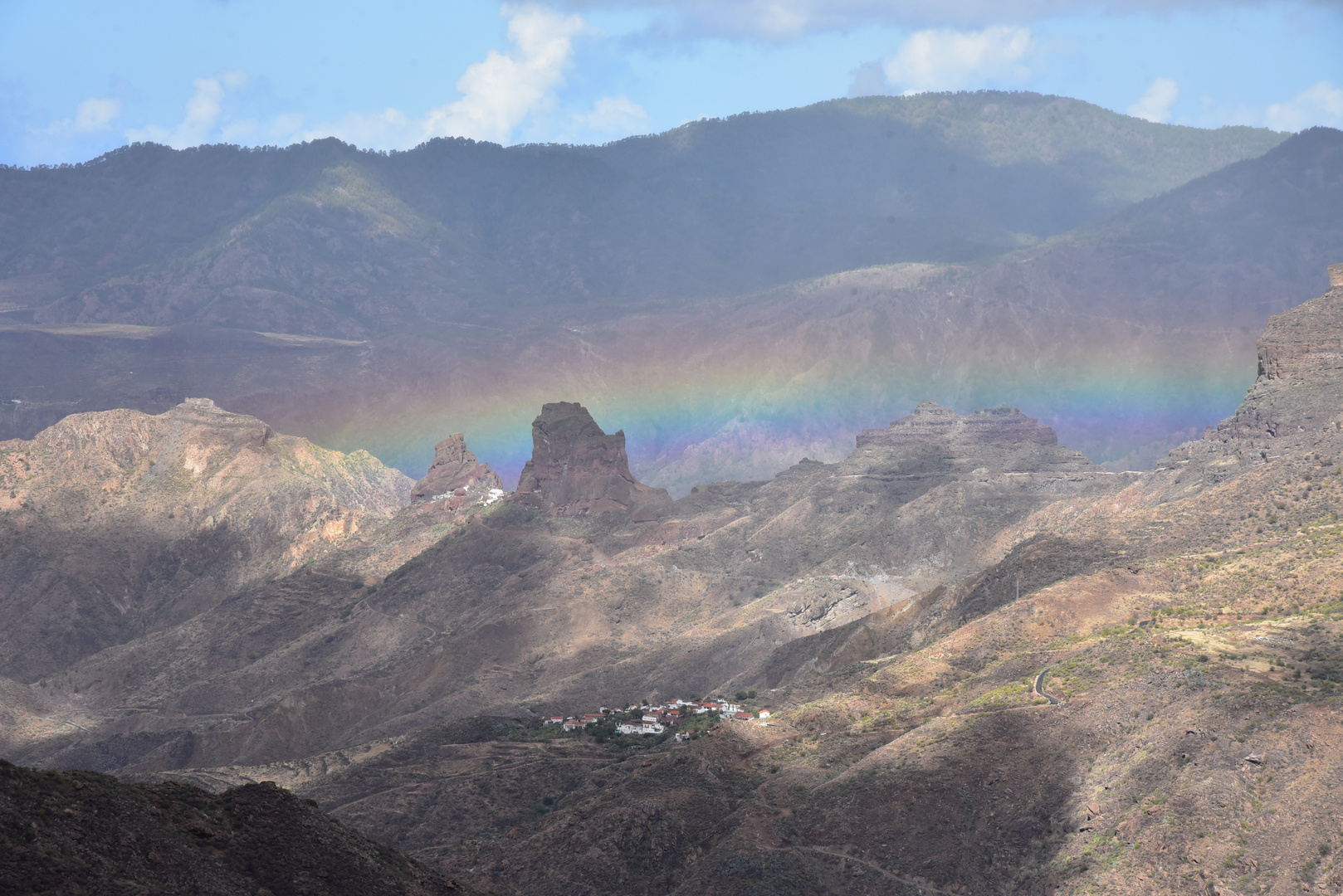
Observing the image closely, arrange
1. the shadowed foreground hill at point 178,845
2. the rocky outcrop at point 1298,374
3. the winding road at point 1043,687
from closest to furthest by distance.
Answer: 1. the shadowed foreground hill at point 178,845
2. the winding road at point 1043,687
3. the rocky outcrop at point 1298,374

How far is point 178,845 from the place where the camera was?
51000mm

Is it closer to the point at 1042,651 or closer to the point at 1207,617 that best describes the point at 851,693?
the point at 1042,651

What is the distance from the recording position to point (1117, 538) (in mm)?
111125

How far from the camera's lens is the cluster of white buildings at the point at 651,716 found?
366ft

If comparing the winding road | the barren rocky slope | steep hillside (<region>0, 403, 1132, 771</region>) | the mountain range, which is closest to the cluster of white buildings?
the mountain range

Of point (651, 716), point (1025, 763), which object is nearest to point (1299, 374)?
point (651, 716)

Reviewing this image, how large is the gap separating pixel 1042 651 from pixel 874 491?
103 m

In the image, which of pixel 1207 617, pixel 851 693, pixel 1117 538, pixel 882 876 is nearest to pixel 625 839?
pixel 882 876

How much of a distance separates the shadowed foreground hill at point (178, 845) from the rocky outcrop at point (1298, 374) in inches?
3797

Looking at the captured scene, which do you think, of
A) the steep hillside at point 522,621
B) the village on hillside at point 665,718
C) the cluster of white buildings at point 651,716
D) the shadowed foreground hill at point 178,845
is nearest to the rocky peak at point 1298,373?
the steep hillside at point 522,621

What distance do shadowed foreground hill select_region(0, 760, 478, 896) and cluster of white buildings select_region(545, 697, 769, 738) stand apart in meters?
49.4

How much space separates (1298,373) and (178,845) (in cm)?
11476

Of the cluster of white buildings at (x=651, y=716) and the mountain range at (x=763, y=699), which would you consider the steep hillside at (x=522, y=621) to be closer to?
the mountain range at (x=763, y=699)

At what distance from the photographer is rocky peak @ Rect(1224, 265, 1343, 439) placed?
12900cm
